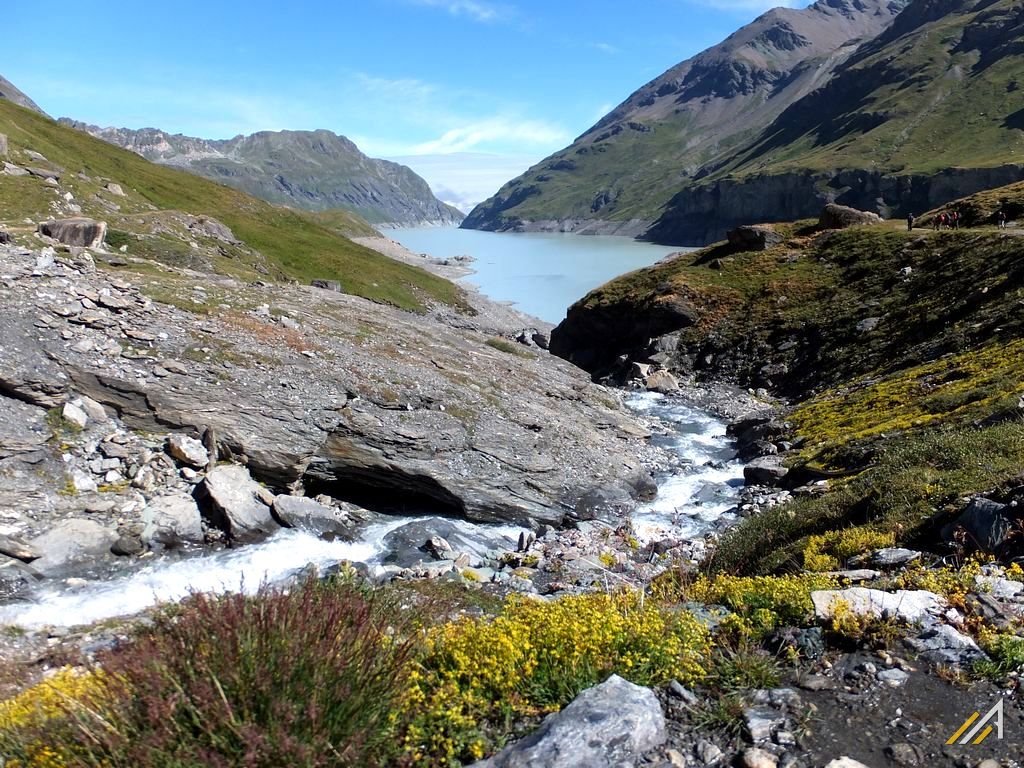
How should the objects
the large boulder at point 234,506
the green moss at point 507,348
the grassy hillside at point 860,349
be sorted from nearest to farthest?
the grassy hillside at point 860,349 < the large boulder at point 234,506 < the green moss at point 507,348

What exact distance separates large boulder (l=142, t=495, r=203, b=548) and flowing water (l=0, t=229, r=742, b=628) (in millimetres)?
755

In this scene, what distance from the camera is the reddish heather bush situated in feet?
14.0

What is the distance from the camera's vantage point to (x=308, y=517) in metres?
19.9

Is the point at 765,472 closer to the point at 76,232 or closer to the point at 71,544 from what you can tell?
the point at 71,544

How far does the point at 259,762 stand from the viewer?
13.9 ft

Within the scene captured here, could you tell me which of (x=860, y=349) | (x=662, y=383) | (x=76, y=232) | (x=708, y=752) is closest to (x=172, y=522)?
(x=708, y=752)

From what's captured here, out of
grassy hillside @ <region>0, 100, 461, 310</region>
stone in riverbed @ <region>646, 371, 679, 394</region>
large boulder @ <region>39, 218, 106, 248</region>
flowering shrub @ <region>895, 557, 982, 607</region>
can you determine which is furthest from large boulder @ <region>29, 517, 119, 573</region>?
stone in riverbed @ <region>646, 371, 679, 394</region>

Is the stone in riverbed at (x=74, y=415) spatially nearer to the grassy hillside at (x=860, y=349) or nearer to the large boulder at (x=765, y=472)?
the grassy hillside at (x=860, y=349)

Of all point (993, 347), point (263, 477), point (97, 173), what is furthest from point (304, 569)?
point (97, 173)

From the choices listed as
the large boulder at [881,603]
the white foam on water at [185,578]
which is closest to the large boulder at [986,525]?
the large boulder at [881,603]

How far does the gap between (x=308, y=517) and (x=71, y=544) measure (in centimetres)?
621

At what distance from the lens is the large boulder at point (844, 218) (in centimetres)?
6122

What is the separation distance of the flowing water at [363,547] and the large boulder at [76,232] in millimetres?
26166

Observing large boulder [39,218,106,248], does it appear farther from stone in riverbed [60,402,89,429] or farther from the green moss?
the green moss
